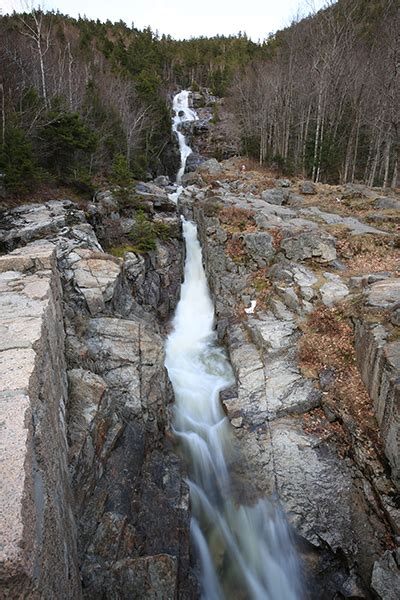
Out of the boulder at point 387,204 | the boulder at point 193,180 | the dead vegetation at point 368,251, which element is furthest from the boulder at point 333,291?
the boulder at point 193,180

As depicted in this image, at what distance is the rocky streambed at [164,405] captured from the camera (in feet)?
11.6

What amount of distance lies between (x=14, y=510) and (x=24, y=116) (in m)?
16.6

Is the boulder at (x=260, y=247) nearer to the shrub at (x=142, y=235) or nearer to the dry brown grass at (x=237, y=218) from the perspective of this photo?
the dry brown grass at (x=237, y=218)

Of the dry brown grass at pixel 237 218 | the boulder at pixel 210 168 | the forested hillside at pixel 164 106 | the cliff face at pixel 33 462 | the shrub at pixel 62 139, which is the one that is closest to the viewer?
the cliff face at pixel 33 462

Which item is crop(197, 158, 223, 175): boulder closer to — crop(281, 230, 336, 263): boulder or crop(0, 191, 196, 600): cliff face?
crop(281, 230, 336, 263): boulder

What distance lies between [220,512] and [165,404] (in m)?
2.57

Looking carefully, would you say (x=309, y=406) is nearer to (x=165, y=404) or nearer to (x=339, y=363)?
(x=339, y=363)

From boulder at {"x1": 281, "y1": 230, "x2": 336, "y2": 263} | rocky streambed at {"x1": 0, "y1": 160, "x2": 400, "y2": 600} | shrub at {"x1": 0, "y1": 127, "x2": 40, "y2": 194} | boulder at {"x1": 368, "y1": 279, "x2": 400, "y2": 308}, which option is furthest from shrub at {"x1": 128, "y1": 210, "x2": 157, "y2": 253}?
boulder at {"x1": 368, "y1": 279, "x2": 400, "y2": 308}

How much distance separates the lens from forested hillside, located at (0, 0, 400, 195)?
14.6 meters

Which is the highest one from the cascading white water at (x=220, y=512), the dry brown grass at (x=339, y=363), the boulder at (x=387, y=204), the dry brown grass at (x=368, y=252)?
the boulder at (x=387, y=204)

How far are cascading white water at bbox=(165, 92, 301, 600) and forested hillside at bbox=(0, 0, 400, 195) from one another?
9256 mm

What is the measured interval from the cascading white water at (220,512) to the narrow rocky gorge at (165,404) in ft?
1.09

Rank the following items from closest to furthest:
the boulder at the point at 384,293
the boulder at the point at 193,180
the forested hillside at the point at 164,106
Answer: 1. the boulder at the point at 384,293
2. the forested hillside at the point at 164,106
3. the boulder at the point at 193,180

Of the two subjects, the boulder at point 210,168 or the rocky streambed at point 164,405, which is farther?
the boulder at point 210,168
